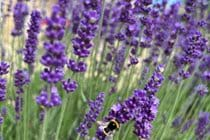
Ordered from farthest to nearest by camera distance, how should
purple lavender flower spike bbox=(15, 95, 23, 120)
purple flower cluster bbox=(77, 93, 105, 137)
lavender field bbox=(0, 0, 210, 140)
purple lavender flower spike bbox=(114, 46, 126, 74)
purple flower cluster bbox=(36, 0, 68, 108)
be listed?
purple lavender flower spike bbox=(114, 46, 126, 74) → purple lavender flower spike bbox=(15, 95, 23, 120) → purple flower cluster bbox=(77, 93, 105, 137) → lavender field bbox=(0, 0, 210, 140) → purple flower cluster bbox=(36, 0, 68, 108)

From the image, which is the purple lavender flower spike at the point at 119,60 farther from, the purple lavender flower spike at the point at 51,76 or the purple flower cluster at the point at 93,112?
the purple lavender flower spike at the point at 51,76

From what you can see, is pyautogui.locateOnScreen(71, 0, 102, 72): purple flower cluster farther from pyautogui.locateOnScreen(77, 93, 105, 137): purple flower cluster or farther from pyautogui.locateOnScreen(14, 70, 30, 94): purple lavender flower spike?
pyautogui.locateOnScreen(14, 70, 30, 94): purple lavender flower spike

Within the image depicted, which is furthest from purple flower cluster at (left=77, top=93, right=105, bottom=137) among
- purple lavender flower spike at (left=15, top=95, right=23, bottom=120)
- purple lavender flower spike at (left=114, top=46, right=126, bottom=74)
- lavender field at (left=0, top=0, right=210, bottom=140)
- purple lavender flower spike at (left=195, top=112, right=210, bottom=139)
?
purple lavender flower spike at (left=114, top=46, right=126, bottom=74)

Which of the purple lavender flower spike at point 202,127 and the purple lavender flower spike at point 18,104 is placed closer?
the purple lavender flower spike at point 18,104

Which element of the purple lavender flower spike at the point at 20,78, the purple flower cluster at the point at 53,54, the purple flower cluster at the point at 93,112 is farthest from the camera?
the purple lavender flower spike at the point at 20,78

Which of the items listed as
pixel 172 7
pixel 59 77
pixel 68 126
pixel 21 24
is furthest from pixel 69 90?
pixel 172 7

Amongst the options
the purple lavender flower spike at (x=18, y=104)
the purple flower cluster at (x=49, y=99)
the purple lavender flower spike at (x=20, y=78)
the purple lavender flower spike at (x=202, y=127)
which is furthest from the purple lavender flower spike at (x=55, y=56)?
the purple lavender flower spike at (x=202, y=127)

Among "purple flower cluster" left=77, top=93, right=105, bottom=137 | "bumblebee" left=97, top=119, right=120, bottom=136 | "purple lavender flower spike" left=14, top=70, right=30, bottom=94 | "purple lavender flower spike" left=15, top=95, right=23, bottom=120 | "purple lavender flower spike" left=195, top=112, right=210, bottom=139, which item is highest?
"purple lavender flower spike" left=14, top=70, right=30, bottom=94

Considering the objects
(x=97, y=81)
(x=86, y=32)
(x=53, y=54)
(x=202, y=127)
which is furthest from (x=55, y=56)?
(x=97, y=81)

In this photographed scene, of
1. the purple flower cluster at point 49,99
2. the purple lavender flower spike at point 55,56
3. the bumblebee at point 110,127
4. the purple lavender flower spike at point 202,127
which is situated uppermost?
the purple lavender flower spike at point 55,56

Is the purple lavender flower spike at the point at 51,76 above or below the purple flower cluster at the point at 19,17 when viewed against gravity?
below
